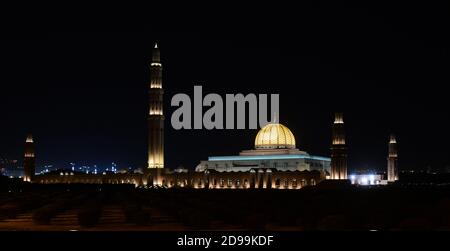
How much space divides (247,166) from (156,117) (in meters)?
12.6

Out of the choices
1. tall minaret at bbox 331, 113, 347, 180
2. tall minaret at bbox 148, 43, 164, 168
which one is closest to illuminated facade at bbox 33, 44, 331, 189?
tall minaret at bbox 148, 43, 164, 168

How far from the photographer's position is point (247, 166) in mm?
87562

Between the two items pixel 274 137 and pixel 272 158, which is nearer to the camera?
pixel 272 158

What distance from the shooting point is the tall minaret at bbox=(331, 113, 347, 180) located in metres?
76.0

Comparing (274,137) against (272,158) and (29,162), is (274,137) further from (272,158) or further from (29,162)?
(29,162)

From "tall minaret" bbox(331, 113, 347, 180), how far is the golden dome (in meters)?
12.4

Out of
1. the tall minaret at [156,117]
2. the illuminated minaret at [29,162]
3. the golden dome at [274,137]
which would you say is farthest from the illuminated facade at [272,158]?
the illuminated minaret at [29,162]

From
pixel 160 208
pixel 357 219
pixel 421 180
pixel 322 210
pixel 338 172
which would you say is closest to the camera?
pixel 357 219

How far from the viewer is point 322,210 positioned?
27062 mm

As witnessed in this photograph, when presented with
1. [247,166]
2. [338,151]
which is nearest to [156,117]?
[247,166]

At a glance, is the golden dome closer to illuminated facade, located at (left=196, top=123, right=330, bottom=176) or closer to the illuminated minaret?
illuminated facade, located at (left=196, top=123, right=330, bottom=176)
